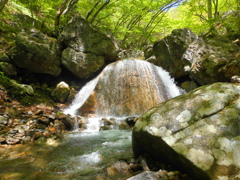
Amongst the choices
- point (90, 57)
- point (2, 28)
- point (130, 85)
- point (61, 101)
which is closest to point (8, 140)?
point (61, 101)

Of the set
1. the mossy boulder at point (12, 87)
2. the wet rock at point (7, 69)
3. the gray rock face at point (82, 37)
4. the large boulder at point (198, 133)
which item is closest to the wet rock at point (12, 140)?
the mossy boulder at point (12, 87)

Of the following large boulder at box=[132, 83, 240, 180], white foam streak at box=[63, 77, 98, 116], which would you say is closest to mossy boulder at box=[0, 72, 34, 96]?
white foam streak at box=[63, 77, 98, 116]

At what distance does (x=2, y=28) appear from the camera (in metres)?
9.07

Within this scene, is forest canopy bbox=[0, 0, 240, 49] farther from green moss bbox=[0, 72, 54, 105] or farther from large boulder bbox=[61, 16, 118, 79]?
green moss bbox=[0, 72, 54, 105]

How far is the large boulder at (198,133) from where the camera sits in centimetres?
184

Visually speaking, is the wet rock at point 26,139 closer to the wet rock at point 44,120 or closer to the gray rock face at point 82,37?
the wet rock at point 44,120

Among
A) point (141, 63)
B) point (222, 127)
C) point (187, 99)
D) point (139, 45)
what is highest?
point (139, 45)

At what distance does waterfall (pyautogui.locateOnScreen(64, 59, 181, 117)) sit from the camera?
8.57 m

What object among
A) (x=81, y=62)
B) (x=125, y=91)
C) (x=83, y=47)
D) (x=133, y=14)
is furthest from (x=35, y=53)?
Result: (x=133, y=14)

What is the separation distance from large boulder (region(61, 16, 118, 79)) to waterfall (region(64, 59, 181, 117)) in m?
0.97

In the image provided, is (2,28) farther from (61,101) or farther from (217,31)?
(217,31)

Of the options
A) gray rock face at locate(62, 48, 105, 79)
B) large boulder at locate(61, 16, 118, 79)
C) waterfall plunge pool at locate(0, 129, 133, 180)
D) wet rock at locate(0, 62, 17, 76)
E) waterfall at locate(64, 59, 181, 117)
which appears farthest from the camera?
large boulder at locate(61, 16, 118, 79)

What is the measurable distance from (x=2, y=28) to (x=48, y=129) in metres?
8.09

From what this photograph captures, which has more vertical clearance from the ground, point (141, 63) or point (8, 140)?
point (141, 63)
